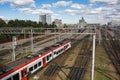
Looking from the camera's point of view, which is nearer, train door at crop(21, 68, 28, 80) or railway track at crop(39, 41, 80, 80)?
train door at crop(21, 68, 28, 80)

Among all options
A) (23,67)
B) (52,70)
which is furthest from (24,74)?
(52,70)

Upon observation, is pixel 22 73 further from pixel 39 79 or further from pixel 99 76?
pixel 99 76

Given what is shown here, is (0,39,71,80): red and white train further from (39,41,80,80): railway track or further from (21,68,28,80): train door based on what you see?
(39,41,80,80): railway track

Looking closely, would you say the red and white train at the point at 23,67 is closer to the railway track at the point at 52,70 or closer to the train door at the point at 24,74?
the train door at the point at 24,74

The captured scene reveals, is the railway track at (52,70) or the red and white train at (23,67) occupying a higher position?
the red and white train at (23,67)

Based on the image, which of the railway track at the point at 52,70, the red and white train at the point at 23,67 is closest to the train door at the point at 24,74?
the red and white train at the point at 23,67

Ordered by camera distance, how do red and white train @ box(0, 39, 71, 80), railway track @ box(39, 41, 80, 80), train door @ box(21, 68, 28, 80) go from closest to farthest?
red and white train @ box(0, 39, 71, 80) < train door @ box(21, 68, 28, 80) < railway track @ box(39, 41, 80, 80)

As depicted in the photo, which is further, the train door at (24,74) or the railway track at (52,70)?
the railway track at (52,70)

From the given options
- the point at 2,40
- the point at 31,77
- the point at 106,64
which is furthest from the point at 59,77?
the point at 2,40

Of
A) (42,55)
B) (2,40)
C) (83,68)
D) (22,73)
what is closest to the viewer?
(22,73)

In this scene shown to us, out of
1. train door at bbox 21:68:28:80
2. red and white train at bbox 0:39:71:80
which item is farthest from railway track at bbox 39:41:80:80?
train door at bbox 21:68:28:80

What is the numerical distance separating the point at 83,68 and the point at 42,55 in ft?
27.1

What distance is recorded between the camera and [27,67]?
2314 centimetres

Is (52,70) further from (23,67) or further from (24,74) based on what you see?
(23,67)
